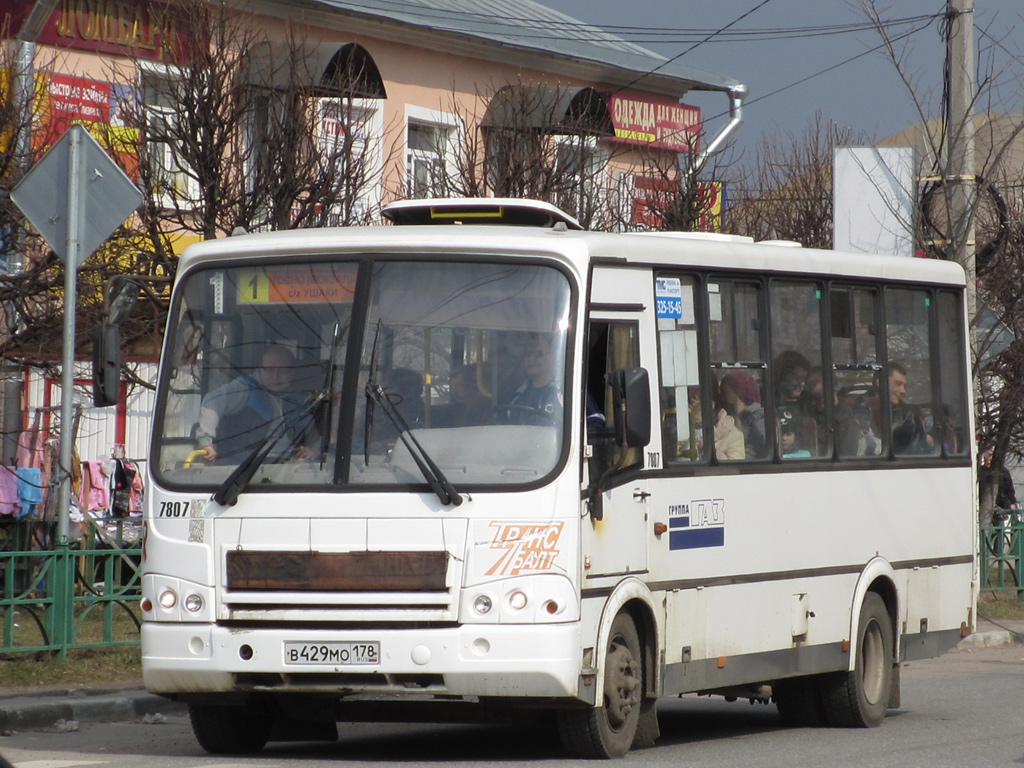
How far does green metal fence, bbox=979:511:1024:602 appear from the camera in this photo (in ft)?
69.2

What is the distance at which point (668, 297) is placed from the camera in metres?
9.95

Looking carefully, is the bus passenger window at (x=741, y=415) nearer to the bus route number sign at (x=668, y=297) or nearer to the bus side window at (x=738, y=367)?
the bus side window at (x=738, y=367)

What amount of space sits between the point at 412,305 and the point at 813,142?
23.1m

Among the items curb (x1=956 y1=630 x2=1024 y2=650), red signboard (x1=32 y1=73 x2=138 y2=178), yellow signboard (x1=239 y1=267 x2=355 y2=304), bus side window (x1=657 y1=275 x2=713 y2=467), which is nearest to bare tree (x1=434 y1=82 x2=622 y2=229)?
red signboard (x1=32 y1=73 x2=138 y2=178)

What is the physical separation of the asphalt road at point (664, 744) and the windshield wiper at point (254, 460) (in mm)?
1275

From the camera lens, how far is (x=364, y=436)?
8.91 metres

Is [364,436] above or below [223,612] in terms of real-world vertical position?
above

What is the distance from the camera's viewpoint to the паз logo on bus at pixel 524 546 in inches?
338

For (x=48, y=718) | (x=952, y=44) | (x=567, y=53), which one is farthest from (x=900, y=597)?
(x=567, y=53)

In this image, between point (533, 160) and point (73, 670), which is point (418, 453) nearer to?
point (73, 670)

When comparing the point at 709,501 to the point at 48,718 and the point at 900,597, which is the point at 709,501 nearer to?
the point at 900,597

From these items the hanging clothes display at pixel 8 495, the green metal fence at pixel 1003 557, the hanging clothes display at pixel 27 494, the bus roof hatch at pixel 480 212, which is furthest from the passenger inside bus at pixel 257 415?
the green metal fence at pixel 1003 557

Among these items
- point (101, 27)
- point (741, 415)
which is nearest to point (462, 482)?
point (741, 415)

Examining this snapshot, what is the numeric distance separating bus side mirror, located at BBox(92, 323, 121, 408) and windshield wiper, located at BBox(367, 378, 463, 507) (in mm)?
1373
